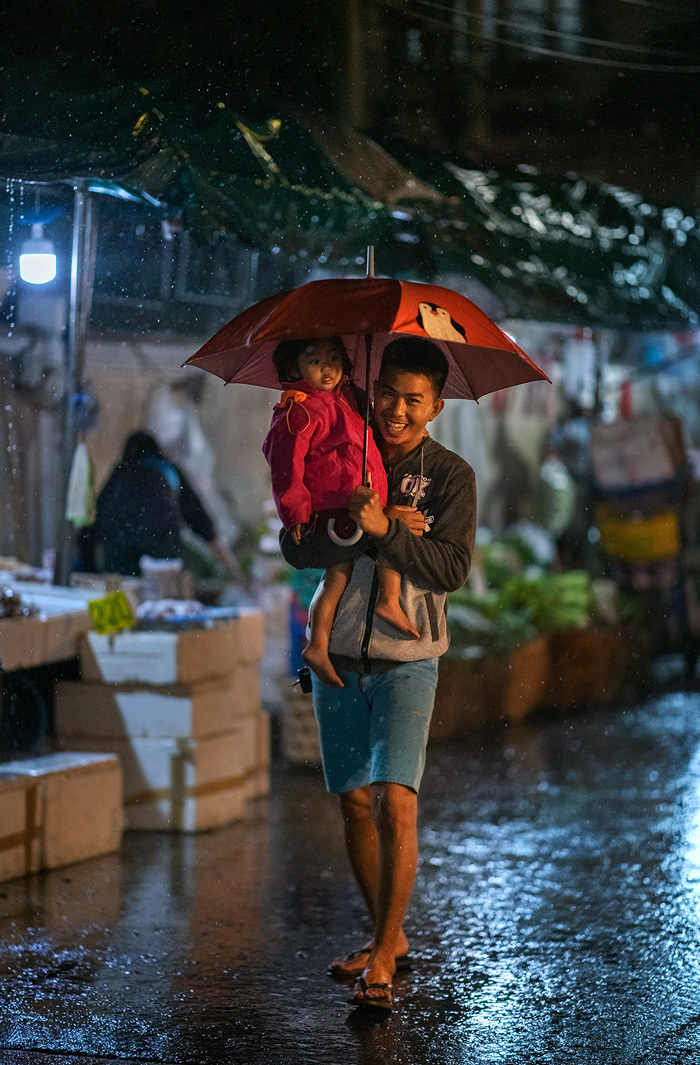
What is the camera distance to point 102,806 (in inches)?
212

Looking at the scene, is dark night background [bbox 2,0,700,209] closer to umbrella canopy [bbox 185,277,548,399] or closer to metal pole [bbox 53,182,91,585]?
metal pole [bbox 53,182,91,585]

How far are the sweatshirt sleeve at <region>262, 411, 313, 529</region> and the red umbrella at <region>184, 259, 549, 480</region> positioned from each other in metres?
0.17

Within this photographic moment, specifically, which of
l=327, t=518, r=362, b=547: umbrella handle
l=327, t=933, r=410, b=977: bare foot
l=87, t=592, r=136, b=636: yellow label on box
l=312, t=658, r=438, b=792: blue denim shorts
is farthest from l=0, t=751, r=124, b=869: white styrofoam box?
l=327, t=518, r=362, b=547: umbrella handle

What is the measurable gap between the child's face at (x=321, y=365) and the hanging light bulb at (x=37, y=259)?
Result: 5.08 feet

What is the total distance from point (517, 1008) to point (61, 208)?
9.97ft

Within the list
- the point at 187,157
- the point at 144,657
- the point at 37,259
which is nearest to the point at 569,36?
the point at 187,157

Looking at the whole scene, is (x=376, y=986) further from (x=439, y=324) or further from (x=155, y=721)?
(x=155, y=721)

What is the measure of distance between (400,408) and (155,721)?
269 cm

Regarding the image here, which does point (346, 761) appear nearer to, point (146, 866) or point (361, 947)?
point (361, 947)

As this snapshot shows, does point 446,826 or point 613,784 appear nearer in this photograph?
point 446,826

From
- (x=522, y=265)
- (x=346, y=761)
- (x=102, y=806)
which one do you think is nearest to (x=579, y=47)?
(x=522, y=265)

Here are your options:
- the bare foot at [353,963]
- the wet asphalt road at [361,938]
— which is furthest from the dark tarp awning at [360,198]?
the bare foot at [353,963]

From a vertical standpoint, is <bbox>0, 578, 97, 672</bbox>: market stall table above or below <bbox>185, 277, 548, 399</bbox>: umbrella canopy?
below

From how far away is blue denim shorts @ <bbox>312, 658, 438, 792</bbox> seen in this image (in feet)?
12.0
